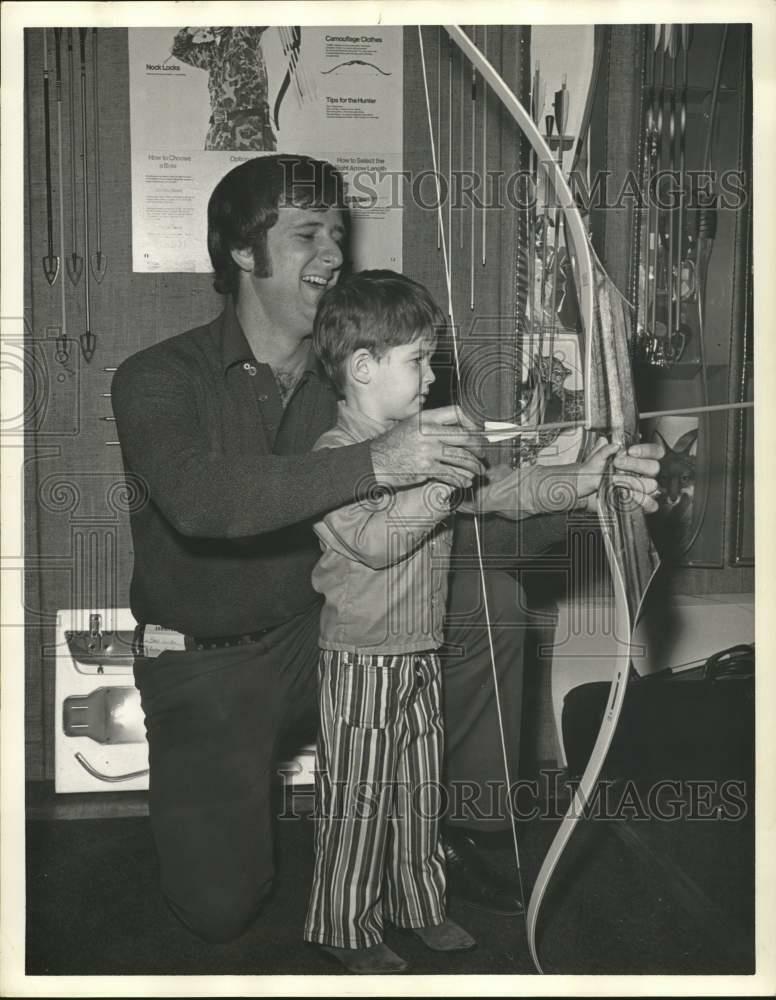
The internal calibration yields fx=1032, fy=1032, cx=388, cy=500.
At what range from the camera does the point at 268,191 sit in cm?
126

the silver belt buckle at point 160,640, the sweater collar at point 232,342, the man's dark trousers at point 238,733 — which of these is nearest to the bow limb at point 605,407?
the man's dark trousers at point 238,733

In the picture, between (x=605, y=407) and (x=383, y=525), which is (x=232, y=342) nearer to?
(x=383, y=525)

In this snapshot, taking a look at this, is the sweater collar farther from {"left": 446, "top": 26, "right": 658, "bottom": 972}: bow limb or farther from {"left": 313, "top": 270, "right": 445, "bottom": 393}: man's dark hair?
{"left": 446, "top": 26, "right": 658, "bottom": 972}: bow limb

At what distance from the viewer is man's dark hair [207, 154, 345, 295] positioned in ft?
4.11

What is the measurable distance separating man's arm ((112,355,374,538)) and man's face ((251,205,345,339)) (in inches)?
5.8

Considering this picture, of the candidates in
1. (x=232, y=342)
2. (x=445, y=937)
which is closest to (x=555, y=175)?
(x=232, y=342)

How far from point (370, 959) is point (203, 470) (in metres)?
0.64

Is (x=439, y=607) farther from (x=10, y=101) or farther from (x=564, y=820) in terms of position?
(x=10, y=101)

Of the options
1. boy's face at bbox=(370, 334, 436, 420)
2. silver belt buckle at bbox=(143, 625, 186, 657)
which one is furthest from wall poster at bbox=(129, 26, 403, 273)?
silver belt buckle at bbox=(143, 625, 186, 657)

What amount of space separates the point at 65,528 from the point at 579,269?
2.34 ft

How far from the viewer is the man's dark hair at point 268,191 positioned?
1.25m

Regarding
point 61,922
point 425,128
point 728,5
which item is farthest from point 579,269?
point 61,922

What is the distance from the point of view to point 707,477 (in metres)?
1.31

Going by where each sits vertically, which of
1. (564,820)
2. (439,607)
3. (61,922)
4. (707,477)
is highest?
(707,477)
